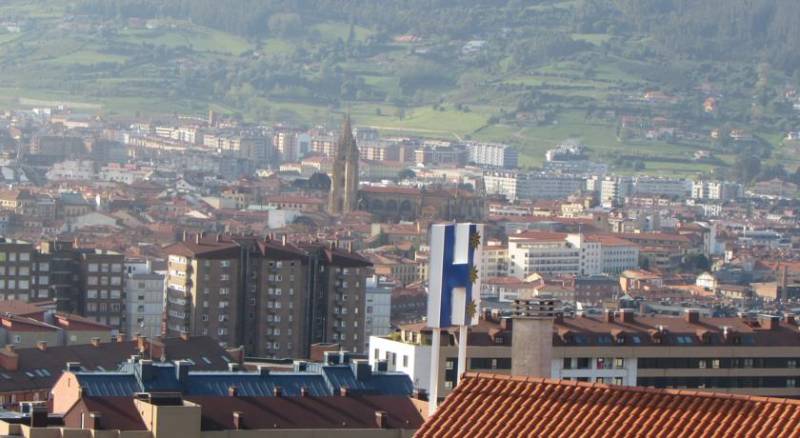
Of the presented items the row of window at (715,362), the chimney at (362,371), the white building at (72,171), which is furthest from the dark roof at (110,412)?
the white building at (72,171)

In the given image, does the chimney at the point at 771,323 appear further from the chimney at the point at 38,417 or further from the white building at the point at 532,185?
the white building at the point at 532,185

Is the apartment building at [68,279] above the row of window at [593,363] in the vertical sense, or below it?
below

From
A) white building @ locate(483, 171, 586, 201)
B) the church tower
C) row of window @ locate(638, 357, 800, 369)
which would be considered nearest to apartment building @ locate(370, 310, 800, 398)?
row of window @ locate(638, 357, 800, 369)

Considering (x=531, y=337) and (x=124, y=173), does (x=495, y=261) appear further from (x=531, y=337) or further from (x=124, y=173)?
(x=531, y=337)

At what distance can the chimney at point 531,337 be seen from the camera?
1301 centimetres

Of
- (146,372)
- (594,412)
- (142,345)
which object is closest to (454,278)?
(594,412)

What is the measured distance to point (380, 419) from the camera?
2817 cm

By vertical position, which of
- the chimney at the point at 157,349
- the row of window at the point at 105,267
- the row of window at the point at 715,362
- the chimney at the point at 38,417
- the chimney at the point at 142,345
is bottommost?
the row of window at the point at 105,267

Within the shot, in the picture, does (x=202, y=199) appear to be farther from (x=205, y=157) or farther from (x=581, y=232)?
(x=205, y=157)

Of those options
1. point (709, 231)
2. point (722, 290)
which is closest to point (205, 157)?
point (709, 231)

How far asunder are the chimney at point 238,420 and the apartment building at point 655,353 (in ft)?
42.8

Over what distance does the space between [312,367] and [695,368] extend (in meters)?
10.6

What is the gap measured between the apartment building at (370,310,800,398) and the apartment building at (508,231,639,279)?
238 ft

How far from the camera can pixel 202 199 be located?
14788 centimetres
